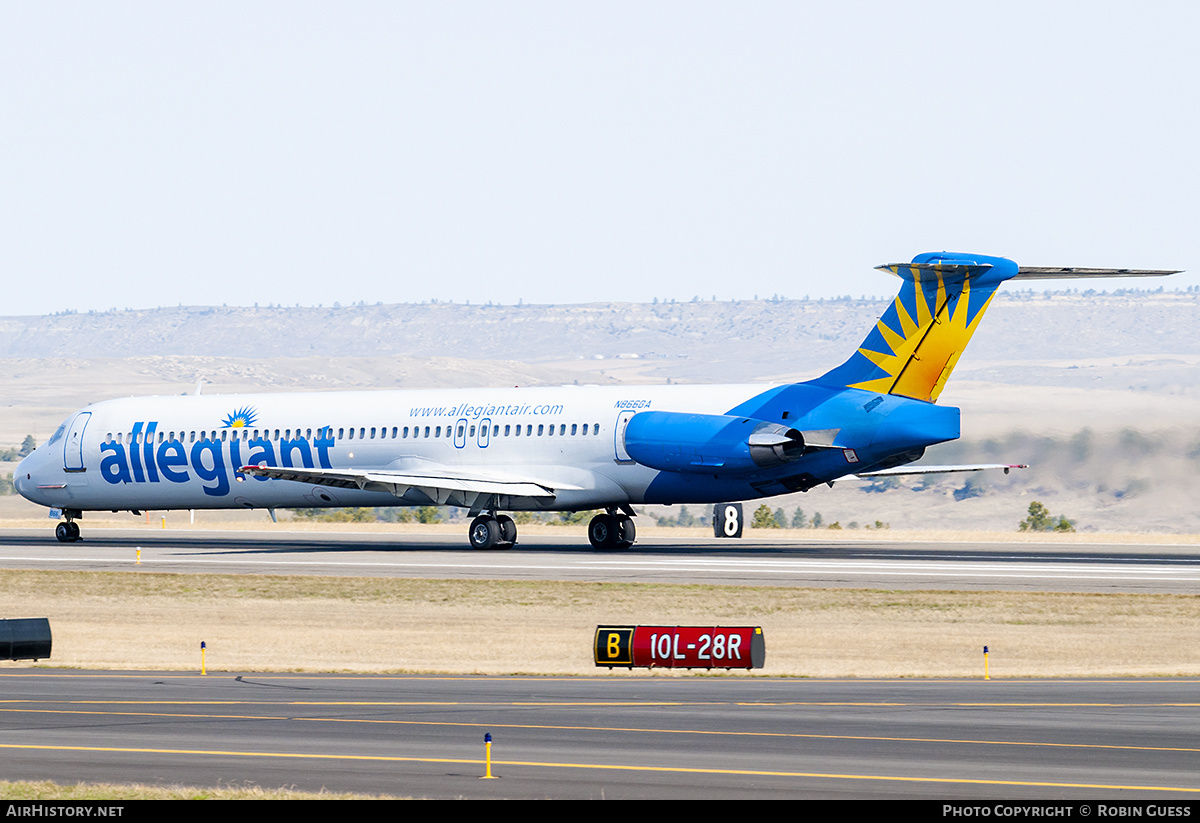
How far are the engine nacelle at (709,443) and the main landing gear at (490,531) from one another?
5237 mm

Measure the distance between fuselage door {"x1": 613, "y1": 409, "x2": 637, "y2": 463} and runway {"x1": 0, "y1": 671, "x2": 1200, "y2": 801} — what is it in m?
23.6

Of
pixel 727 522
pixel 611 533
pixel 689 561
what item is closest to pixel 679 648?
pixel 689 561

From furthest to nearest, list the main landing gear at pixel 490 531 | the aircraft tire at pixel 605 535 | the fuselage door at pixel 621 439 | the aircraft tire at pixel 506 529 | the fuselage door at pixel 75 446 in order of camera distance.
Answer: the fuselage door at pixel 75 446 < the aircraft tire at pixel 605 535 < the aircraft tire at pixel 506 529 < the main landing gear at pixel 490 531 < the fuselage door at pixel 621 439

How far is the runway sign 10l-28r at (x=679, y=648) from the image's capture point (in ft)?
84.8

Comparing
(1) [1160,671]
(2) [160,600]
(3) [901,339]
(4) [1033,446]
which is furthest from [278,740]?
(4) [1033,446]

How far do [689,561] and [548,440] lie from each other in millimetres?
6699

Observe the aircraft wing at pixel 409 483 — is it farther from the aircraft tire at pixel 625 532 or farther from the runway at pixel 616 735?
the runway at pixel 616 735

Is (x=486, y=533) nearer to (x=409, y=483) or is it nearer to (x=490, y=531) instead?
(x=490, y=531)

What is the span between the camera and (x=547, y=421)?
50062 mm

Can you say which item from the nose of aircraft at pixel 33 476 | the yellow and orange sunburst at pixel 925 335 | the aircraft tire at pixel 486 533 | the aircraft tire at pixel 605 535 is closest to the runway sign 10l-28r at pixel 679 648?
the yellow and orange sunburst at pixel 925 335

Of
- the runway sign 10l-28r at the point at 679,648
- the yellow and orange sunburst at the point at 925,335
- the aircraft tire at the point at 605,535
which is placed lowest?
the aircraft tire at the point at 605,535

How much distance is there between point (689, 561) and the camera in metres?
45.5

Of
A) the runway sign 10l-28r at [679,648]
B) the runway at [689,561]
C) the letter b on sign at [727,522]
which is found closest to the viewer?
the runway sign 10l-28r at [679,648]
